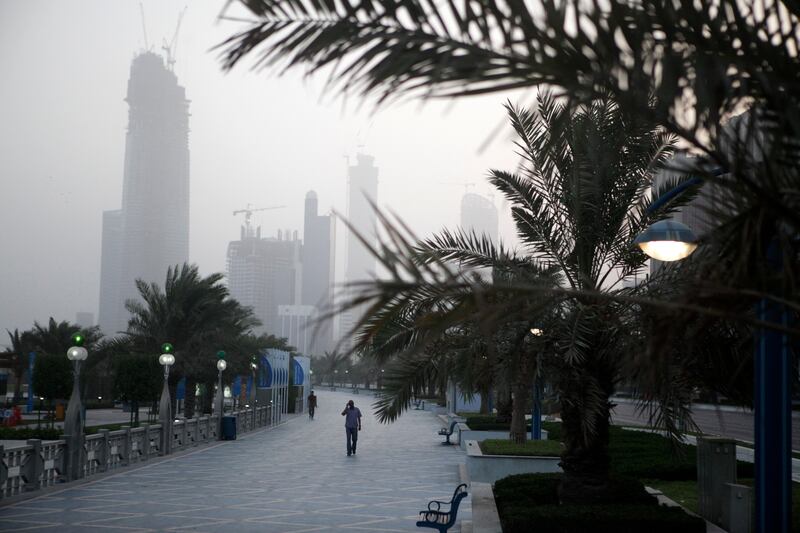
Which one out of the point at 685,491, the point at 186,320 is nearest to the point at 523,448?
the point at 685,491

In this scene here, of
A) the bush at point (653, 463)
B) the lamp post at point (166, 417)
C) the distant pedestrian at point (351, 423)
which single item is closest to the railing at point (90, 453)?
the lamp post at point (166, 417)

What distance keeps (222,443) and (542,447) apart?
13.2m

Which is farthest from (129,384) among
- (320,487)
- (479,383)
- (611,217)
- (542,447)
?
(611,217)

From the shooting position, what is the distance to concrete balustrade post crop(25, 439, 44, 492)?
1455 centimetres

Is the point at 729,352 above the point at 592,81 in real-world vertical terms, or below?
below

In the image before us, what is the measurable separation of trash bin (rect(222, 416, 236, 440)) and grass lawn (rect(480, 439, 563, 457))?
1236cm

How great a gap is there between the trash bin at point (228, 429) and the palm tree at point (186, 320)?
197 inches

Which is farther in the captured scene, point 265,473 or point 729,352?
point 265,473

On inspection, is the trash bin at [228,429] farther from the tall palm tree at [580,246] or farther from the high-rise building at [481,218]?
the tall palm tree at [580,246]

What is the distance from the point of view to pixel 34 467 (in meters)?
14.7

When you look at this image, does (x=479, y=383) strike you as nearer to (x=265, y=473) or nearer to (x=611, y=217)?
(x=611, y=217)

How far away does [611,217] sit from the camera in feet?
32.4

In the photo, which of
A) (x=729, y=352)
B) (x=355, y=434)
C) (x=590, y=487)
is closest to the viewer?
(x=729, y=352)

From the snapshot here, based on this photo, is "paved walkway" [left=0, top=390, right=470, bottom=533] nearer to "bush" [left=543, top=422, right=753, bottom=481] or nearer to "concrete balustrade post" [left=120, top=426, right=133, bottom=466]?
"concrete balustrade post" [left=120, top=426, right=133, bottom=466]
